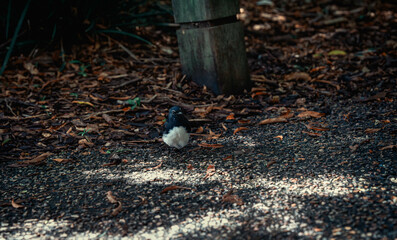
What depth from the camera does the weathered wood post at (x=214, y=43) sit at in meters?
3.93

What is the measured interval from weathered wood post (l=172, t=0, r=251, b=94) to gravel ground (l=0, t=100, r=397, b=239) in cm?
95

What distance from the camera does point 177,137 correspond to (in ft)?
9.60

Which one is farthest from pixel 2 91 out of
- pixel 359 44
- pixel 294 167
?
pixel 359 44

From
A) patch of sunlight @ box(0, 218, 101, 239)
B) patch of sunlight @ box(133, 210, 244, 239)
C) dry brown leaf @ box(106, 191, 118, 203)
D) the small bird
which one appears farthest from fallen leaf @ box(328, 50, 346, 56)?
patch of sunlight @ box(0, 218, 101, 239)

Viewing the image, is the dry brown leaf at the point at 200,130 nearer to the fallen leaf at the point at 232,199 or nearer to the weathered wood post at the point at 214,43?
the weathered wood post at the point at 214,43

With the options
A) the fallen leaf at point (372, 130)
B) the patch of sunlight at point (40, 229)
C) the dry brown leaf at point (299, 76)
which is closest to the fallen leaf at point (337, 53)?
the dry brown leaf at point (299, 76)

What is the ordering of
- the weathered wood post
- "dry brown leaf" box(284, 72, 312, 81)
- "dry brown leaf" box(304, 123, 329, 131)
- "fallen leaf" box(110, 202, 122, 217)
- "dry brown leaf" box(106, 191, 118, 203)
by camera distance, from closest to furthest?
Answer: "fallen leaf" box(110, 202, 122, 217)
"dry brown leaf" box(106, 191, 118, 203)
"dry brown leaf" box(304, 123, 329, 131)
the weathered wood post
"dry brown leaf" box(284, 72, 312, 81)

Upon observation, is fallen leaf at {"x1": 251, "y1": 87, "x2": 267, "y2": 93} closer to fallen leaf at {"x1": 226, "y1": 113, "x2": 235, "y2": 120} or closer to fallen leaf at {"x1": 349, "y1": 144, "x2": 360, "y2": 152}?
fallen leaf at {"x1": 226, "y1": 113, "x2": 235, "y2": 120}

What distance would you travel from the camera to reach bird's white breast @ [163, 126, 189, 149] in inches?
115

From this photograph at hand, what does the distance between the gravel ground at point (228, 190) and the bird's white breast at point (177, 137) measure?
0.10m

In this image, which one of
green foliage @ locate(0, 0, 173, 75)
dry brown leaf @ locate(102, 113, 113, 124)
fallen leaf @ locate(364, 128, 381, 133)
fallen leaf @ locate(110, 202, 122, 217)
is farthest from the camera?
green foliage @ locate(0, 0, 173, 75)

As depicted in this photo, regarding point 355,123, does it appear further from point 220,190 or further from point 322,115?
point 220,190

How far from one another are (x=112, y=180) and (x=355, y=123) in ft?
6.38

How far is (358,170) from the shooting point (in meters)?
2.49
